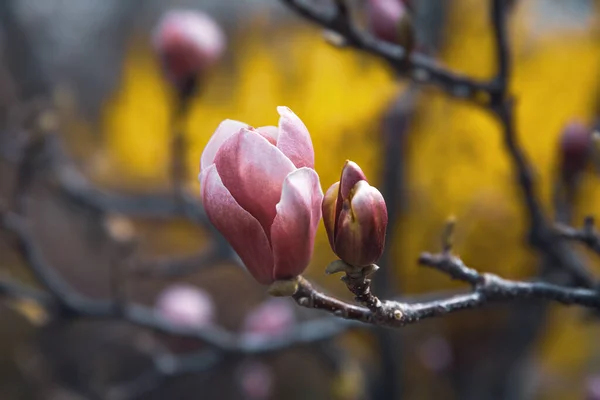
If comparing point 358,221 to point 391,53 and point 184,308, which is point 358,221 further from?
point 184,308

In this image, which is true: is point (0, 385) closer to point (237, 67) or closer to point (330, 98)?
point (330, 98)

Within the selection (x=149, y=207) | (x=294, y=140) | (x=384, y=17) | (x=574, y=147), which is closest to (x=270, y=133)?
(x=294, y=140)

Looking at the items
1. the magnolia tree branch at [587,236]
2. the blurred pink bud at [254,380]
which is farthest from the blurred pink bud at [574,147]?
the blurred pink bud at [254,380]

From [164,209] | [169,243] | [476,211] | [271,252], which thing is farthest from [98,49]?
[271,252]

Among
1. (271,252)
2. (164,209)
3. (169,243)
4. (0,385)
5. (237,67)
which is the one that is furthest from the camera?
(237,67)

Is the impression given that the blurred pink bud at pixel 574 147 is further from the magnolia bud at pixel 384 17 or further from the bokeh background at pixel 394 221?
the bokeh background at pixel 394 221

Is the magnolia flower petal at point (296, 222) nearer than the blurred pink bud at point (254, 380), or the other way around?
the magnolia flower petal at point (296, 222)

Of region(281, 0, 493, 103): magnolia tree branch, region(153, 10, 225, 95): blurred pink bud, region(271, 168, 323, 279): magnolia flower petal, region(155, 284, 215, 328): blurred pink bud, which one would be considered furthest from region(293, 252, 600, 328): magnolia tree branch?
region(155, 284, 215, 328): blurred pink bud
